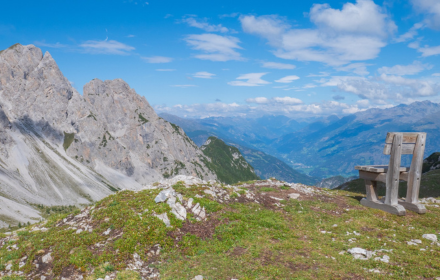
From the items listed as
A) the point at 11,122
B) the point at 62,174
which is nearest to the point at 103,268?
the point at 62,174

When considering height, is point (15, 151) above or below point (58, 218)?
below

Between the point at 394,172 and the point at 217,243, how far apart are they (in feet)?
52.7

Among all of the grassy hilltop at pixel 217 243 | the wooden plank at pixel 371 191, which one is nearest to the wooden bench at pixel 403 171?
the wooden plank at pixel 371 191

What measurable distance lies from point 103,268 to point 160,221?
4051mm

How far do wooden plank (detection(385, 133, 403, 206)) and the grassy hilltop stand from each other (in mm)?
1671

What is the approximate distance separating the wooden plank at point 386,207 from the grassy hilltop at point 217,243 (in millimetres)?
576

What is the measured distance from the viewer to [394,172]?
66.6 feet

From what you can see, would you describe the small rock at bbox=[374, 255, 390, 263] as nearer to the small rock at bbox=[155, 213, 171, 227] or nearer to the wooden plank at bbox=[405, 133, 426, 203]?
the wooden plank at bbox=[405, 133, 426, 203]

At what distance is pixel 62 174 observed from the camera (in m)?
183

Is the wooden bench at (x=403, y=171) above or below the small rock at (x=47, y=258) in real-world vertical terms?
above

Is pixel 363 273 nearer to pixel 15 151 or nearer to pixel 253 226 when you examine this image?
pixel 253 226

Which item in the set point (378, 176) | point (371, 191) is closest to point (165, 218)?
point (371, 191)

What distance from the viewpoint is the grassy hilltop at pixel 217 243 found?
11.9 metres

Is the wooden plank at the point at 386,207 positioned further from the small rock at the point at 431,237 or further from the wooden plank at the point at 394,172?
the small rock at the point at 431,237
